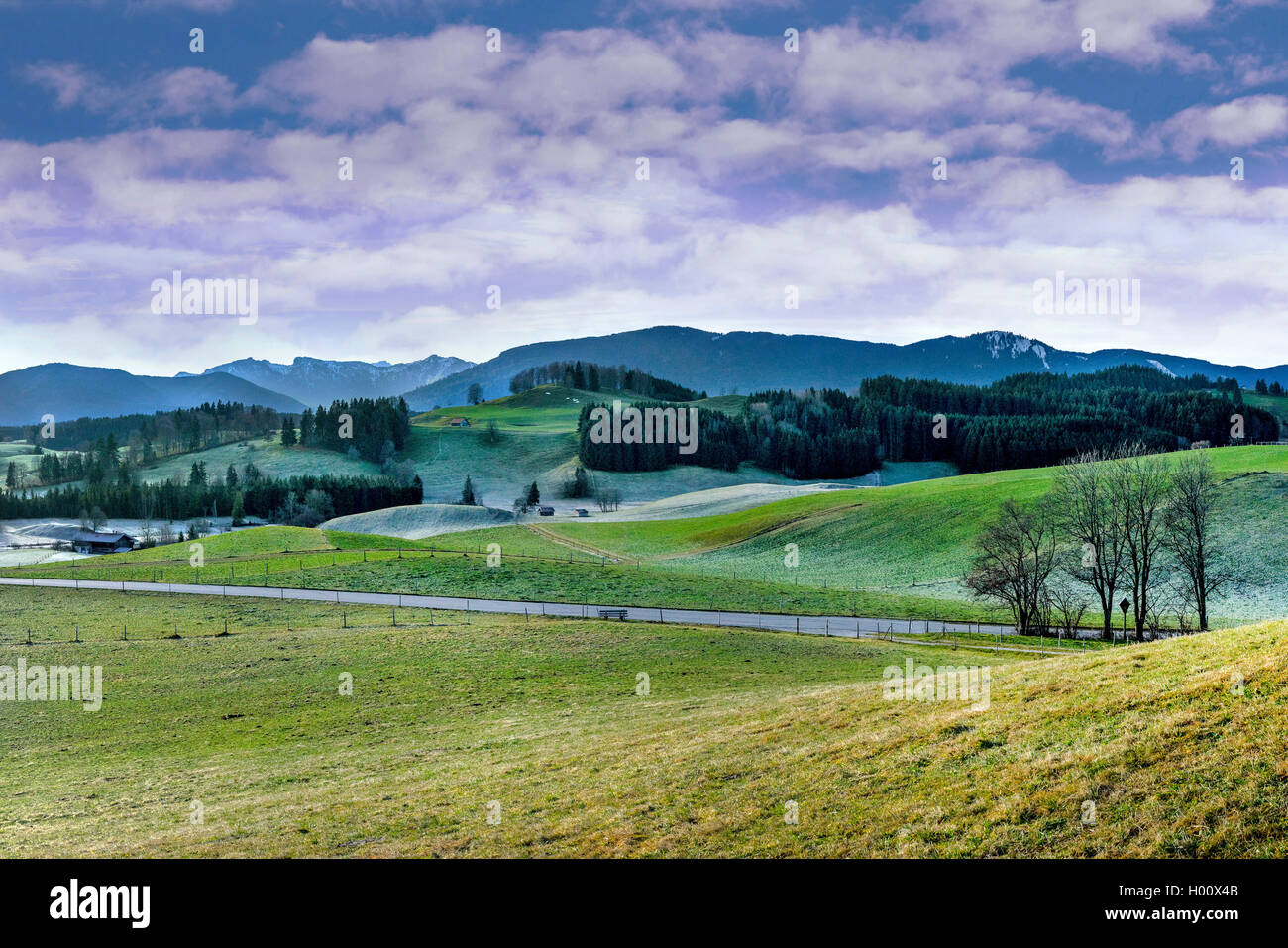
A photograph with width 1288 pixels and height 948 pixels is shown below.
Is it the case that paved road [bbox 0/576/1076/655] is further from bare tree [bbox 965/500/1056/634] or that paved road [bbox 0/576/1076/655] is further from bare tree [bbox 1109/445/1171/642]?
bare tree [bbox 1109/445/1171/642]

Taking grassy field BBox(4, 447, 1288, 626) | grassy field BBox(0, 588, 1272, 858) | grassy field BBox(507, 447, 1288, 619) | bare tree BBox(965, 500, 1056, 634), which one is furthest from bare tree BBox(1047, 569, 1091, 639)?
grassy field BBox(0, 588, 1272, 858)

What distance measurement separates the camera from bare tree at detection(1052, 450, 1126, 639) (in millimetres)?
59688

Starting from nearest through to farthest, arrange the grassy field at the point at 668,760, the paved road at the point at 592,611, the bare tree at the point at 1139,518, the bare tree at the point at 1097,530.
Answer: the grassy field at the point at 668,760
the paved road at the point at 592,611
the bare tree at the point at 1139,518
the bare tree at the point at 1097,530

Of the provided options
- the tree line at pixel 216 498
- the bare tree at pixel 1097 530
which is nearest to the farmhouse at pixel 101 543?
the tree line at pixel 216 498

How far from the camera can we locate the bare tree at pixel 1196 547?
56594 millimetres

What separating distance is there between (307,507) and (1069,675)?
169676mm

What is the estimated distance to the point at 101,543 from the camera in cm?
14662

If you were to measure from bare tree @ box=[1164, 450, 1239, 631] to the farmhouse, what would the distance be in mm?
152876

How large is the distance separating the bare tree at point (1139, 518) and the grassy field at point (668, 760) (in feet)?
76.6

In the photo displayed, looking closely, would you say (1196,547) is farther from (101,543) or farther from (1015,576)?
(101,543)

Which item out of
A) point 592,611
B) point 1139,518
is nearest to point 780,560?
point 592,611

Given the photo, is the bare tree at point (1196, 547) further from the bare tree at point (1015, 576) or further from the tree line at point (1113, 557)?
the bare tree at point (1015, 576)
